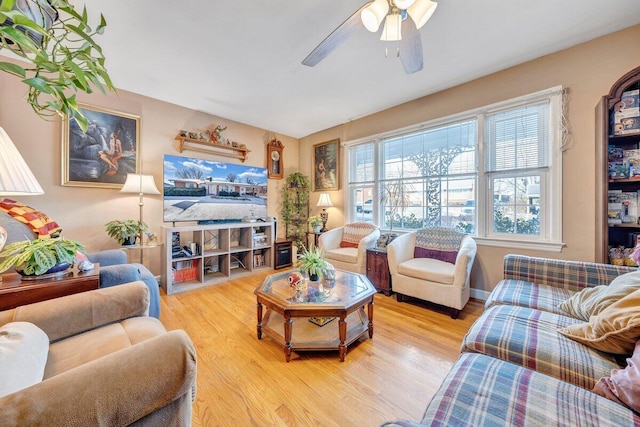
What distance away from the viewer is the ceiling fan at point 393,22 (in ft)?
4.55

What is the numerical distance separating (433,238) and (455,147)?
119cm

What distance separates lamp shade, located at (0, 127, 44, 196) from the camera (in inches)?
37.3

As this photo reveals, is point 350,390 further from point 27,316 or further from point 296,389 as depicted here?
point 27,316

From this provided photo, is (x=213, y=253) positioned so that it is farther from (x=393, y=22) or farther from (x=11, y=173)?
(x=393, y=22)

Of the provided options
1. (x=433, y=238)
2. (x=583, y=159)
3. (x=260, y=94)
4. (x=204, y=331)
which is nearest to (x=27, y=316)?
(x=204, y=331)

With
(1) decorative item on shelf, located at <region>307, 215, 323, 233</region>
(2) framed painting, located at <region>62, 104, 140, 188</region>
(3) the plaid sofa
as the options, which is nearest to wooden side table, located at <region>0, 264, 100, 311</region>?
(2) framed painting, located at <region>62, 104, 140, 188</region>

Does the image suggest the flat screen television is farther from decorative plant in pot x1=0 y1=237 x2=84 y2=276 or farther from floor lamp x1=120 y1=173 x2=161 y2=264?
decorative plant in pot x1=0 y1=237 x2=84 y2=276

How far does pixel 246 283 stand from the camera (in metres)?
3.39

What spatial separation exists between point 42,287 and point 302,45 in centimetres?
252

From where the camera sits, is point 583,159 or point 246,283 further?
point 246,283

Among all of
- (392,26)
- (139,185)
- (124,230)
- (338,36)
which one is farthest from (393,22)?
(124,230)

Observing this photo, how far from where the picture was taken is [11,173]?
0.97 m

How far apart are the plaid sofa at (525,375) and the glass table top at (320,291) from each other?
31.6 inches

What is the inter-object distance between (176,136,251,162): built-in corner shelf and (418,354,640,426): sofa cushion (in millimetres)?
3844
